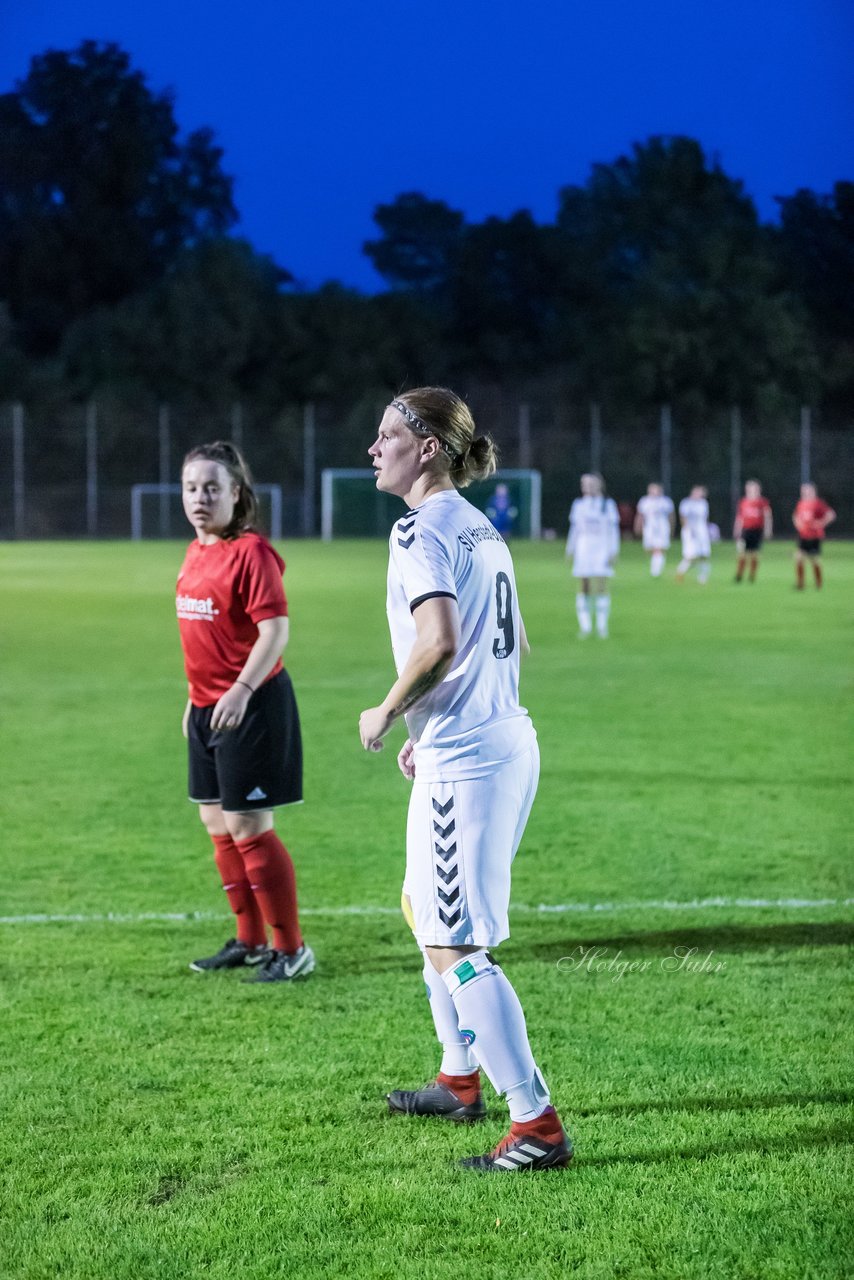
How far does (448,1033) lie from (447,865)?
79 cm

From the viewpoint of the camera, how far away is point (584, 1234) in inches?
143

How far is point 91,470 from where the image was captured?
5503 cm

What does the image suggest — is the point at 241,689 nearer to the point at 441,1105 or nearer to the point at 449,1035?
the point at 449,1035

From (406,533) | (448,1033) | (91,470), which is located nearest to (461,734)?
(406,533)

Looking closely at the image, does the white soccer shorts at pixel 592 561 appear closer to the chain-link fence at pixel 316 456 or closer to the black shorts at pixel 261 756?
the black shorts at pixel 261 756

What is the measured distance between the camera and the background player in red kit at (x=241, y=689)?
5.58m

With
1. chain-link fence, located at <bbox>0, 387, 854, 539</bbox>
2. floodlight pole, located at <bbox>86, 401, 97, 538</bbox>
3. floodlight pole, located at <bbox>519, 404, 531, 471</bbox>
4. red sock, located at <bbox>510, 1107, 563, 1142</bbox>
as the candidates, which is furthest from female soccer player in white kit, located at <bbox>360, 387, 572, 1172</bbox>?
floodlight pole, located at <bbox>519, 404, 531, 471</bbox>

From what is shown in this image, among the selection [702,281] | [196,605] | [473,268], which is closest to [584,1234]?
[196,605]

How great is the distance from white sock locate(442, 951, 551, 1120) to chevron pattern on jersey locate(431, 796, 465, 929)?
13 centimetres

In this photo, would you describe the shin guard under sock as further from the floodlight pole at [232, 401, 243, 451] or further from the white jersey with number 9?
the floodlight pole at [232, 401, 243, 451]

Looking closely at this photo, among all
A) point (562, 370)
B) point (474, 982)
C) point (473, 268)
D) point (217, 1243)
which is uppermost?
point (473, 268)

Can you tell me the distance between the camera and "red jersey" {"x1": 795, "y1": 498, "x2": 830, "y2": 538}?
90.6 ft

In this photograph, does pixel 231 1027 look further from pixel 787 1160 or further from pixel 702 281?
pixel 702 281

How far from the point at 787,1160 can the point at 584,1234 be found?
698 mm
